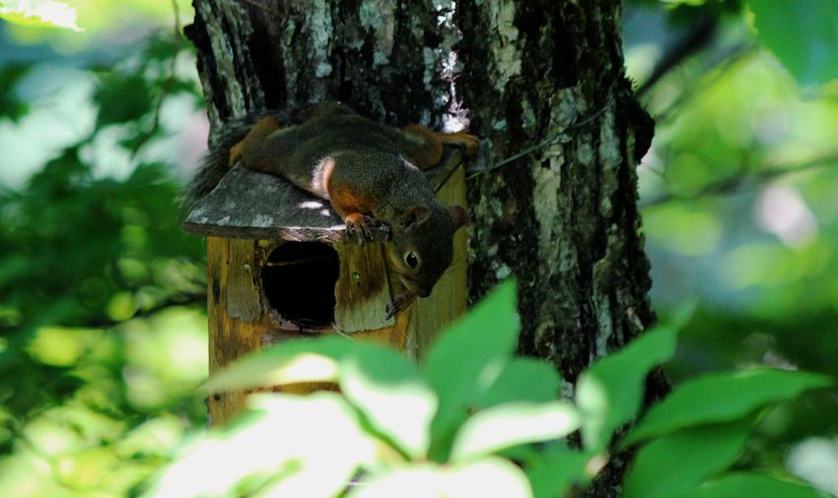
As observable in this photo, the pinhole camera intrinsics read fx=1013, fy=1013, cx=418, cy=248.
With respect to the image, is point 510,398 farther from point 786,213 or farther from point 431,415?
point 786,213

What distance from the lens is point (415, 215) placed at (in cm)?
246

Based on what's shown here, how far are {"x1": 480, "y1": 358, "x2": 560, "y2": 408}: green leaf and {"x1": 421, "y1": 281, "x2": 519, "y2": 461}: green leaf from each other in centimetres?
7

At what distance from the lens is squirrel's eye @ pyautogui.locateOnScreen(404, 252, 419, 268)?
2.33 meters

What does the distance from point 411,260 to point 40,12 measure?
1142 mm

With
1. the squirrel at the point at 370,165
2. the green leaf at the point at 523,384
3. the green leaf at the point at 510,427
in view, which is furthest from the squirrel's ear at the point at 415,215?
the green leaf at the point at 510,427

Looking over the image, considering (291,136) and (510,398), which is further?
(291,136)

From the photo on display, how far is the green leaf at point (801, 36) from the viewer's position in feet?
3.88

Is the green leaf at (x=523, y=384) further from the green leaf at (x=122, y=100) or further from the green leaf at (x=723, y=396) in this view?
the green leaf at (x=122, y=100)

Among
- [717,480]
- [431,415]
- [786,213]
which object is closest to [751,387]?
[717,480]

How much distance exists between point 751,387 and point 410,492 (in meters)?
0.37

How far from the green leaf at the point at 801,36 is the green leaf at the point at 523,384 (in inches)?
19.6

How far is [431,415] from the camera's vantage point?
2.74 feet

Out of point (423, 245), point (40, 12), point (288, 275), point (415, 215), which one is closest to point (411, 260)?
point (423, 245)

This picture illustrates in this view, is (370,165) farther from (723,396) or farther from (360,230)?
(723,396)
